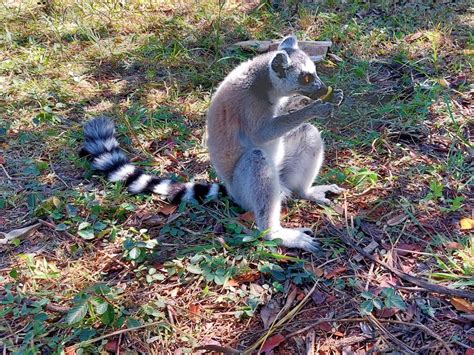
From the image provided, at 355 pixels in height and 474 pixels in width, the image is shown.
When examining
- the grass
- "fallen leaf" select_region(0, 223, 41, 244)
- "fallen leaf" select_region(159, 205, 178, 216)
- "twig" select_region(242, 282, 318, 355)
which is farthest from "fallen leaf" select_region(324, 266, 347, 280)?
"fallen leaf" select_region(0, 223, 41, 244)

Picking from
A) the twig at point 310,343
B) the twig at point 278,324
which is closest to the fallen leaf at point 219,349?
the twig at point 278,324

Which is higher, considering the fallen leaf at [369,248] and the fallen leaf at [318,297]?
the fallen leaf at [369,248]

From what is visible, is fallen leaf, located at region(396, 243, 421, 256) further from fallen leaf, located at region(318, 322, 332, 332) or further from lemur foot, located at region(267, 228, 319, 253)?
fallen leaf, located at region(318, 322, 332, 332)

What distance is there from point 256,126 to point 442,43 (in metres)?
3.06

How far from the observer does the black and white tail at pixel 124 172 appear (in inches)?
134

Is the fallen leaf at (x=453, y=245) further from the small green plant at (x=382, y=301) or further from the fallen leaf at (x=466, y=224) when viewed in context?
the small green plant at (x=382, y=301)

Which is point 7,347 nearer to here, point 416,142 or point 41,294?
point 41,294

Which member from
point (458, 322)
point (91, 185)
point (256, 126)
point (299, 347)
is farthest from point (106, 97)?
point (458, 322)

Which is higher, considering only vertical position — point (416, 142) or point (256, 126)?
point (256, 126)

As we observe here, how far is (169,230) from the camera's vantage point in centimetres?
315

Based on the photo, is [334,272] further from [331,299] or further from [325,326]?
[325,326]

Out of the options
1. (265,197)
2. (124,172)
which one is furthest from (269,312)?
(124,172)

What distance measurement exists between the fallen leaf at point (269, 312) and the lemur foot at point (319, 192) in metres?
1.06

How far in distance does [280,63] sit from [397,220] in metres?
1.36
